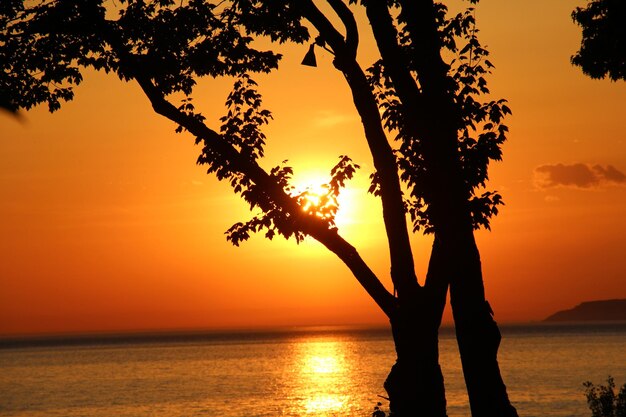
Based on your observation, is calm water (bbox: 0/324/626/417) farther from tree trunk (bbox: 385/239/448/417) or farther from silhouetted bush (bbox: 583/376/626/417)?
tree trunk (bbox: 385/239/448/417)

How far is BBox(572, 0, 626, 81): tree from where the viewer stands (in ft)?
60.8

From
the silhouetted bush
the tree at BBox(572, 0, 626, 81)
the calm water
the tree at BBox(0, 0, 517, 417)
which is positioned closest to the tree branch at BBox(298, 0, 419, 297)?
the tree at BBox(0, 0, 517, 417)

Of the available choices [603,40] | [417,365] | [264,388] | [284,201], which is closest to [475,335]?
[417,365]

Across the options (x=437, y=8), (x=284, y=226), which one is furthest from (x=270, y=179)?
(x=437, y=8)

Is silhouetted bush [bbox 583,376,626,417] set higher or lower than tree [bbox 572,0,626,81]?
lower

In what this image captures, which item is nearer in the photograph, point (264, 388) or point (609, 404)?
point (609, 404)

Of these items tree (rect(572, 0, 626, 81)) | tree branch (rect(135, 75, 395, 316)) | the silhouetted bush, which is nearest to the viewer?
tree branch (rect(135, 75, 395, 316))

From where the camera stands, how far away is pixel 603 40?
18.9 meters

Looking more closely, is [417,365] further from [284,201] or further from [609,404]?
[609,404]

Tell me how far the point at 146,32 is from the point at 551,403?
55019 millimetres

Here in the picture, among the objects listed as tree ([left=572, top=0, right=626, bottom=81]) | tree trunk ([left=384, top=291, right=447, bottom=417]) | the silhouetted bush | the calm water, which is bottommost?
the calm water

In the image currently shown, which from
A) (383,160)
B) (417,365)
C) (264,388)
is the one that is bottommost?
(264,388)

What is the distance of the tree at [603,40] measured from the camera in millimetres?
18531

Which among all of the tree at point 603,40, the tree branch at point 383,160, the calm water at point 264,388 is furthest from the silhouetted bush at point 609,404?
the calm water at point 264,388
